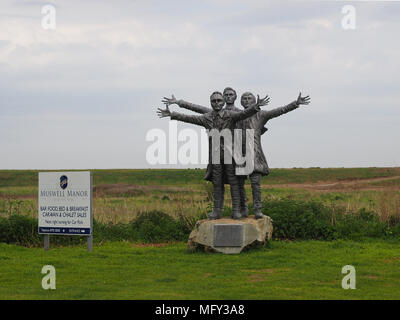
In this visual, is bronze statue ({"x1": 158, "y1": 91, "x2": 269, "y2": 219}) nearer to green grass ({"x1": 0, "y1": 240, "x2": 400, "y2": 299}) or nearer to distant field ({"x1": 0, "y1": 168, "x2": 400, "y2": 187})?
green grass ({"x1": 0, "y1": 240, "x2": 400, "y2": 299})

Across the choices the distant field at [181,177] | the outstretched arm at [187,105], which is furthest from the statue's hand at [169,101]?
the distant field at [181,177]

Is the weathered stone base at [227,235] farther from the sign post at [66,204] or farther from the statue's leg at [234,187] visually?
the sign post at [66,204]

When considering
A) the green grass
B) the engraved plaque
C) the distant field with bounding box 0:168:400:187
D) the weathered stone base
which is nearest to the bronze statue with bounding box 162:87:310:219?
the weathered stone base

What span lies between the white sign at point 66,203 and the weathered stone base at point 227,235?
2.54m

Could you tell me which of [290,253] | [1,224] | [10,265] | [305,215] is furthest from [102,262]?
[305,215]

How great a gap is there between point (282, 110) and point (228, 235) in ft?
9.59

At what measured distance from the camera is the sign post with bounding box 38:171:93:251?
569 inches

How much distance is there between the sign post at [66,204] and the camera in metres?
14.5

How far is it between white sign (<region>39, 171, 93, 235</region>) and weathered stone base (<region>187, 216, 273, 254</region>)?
254 centimetres

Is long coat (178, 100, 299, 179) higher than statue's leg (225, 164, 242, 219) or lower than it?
higher

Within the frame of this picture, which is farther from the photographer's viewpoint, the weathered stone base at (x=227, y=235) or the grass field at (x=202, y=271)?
the weathered stone base at (x=227, y=235)

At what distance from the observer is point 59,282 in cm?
1067
